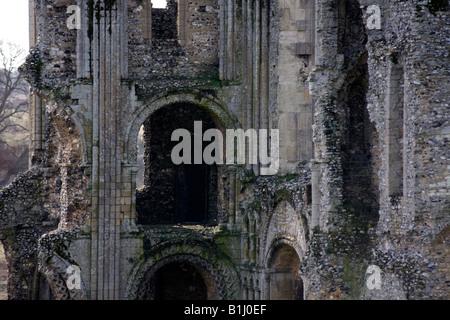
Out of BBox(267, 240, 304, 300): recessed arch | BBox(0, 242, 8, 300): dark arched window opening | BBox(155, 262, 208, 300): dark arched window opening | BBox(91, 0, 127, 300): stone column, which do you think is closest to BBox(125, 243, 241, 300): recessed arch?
BBox(91, 0, 127, 300): stone column

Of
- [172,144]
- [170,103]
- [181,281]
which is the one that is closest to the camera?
[170,103]

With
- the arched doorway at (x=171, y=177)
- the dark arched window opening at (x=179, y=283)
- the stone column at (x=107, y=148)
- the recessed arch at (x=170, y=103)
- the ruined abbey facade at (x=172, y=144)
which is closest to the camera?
the ruined abbey facade at (x=172, y=144)

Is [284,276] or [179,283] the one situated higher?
[179,283]

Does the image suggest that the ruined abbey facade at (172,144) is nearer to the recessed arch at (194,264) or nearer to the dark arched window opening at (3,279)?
the recessed arch at (194,264)

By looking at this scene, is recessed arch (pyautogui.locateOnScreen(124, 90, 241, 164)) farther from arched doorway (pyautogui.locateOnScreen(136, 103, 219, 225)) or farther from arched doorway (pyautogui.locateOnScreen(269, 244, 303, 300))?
arched doorway (pyautogui.locateOnScreen(269, 244, 303, 300))

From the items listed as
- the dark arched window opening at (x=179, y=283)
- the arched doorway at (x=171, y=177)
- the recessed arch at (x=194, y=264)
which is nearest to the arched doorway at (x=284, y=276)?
the recessed arch at (x=194, y=264)

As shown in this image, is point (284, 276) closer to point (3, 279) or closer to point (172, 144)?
point (172, 144)

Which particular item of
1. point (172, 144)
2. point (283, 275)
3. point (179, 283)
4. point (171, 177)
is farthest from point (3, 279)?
point (283, 275)
